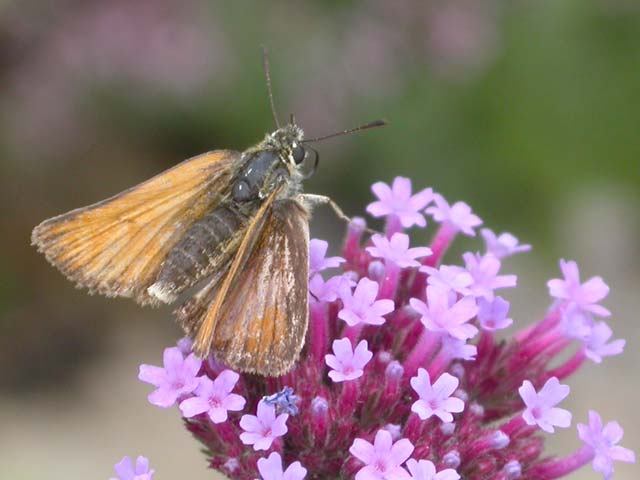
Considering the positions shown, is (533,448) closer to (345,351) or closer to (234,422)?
(345,351)

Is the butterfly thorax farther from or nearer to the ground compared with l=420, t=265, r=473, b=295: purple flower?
farther from the ground

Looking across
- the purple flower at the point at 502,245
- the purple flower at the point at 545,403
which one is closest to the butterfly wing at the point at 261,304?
the purple flower at the point at 545,403

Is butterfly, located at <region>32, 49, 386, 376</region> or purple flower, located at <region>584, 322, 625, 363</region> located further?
purple flower, located at <region>584, 322, 625, 363</region>

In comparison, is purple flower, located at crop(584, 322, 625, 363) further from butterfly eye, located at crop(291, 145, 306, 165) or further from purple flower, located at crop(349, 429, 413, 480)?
butterfly eye, located at crop(291, 145, 306, 165)

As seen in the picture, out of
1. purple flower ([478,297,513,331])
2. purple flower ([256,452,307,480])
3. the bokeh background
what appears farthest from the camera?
the bokeh background

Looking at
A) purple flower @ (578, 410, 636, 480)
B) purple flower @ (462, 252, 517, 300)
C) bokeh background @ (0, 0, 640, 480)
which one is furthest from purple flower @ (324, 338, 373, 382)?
bokeh background @ (0, 0, 640, 480)
